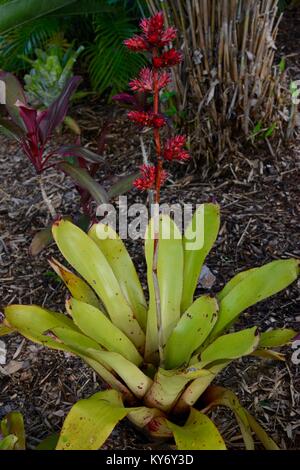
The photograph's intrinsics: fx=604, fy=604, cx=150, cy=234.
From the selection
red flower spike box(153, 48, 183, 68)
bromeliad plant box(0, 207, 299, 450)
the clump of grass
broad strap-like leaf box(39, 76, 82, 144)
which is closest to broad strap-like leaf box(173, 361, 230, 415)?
bromeliad plant box(0, 207, 299, 450)

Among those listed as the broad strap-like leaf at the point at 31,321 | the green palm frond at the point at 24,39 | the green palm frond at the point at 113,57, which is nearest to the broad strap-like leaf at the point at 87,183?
the broad strap-like leaf at the point at 31,321

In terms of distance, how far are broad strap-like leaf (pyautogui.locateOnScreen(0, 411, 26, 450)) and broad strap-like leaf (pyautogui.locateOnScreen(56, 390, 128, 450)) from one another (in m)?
0.21

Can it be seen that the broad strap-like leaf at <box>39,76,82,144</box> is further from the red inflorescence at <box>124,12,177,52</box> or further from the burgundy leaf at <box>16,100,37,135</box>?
the red inflorescence at <box>124,12,177,52</box>

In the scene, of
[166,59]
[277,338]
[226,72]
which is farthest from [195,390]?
[226,72]

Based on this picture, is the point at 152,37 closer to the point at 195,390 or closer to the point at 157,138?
the point at 157,138

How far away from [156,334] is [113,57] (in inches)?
75.5

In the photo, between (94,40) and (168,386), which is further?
(94,40)

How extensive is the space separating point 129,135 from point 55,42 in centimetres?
73

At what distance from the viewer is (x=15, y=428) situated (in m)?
1.47

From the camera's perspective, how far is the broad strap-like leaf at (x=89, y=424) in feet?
4.15

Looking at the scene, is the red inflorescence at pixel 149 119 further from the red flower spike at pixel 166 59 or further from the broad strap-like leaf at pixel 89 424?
the broad strap-like leaf at pixel 89 424

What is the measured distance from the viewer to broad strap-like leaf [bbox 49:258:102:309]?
158cm

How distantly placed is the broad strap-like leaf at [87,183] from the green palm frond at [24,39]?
5.13ft
